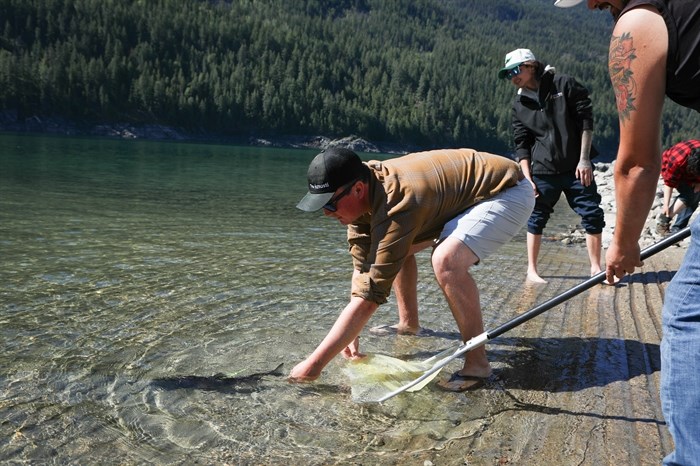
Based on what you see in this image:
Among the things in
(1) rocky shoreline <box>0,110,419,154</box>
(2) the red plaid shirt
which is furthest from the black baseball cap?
(1) rocky shoreline <box>0,110,419,154</box>

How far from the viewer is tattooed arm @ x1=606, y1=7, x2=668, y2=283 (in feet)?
7.48

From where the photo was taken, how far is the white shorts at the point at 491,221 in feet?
14.1

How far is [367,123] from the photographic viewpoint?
165 meters

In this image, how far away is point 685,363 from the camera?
2209 millimetres

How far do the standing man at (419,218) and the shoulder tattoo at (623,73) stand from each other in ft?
5.42

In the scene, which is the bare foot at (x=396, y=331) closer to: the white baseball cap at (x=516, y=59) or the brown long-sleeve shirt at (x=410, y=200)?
the brown long-sleeve shirt at (x=410, y=200)

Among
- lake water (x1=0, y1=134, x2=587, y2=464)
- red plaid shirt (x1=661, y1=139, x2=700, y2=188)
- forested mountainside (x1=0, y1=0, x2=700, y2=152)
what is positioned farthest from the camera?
forested mountainside (x1=0, y1=0, x2=700, y2=152)

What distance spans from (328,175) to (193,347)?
6.94 feet

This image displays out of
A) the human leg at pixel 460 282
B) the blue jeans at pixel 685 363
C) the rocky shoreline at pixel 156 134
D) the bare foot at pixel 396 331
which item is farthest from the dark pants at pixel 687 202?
the rocky shoreline at pixel 156 134

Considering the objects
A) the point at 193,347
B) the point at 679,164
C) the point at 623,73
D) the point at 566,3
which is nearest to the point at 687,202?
the point at 679,164

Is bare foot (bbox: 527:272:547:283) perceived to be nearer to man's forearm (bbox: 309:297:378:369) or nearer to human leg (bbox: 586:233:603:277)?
human leg (bbox: 586:233:603:277)

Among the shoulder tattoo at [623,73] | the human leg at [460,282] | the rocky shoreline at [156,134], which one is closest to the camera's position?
the shoulder tattoo at [623,73]

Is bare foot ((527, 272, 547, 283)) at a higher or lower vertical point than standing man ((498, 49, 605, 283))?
lower

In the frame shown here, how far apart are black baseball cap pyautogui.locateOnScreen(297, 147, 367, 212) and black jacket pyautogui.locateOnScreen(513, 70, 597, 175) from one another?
4.20 meters
